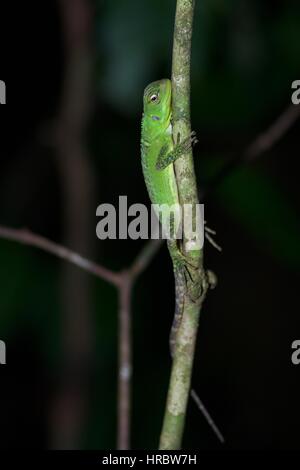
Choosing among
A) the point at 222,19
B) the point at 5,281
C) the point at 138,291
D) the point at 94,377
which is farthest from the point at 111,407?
the point at 222,19

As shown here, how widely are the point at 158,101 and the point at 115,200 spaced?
2035 mm

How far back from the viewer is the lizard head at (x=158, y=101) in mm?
1991

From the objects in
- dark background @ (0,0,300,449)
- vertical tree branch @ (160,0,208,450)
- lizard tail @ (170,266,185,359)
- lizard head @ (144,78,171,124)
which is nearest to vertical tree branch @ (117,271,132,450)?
lizard tail @ (170,266,185,359)

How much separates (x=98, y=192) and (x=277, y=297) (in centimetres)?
157

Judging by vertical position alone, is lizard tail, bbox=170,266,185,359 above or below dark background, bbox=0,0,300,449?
below

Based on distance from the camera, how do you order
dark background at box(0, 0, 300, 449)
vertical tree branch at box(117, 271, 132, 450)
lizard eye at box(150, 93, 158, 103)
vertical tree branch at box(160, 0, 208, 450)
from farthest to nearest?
dark background at box(0, 0, 300, 449) < lizard eye at box(150, 93, 158, 103) < vertical tree branch at box(117, 271, 132, 450) < vertical tree branch at box(160, 0, 208, 450)

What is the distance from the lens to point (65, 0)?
343 cm

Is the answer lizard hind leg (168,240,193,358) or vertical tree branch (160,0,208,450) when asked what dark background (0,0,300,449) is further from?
vertical tree branch (160,0,208,450)

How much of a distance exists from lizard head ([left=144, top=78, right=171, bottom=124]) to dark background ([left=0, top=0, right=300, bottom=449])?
112 centimetres

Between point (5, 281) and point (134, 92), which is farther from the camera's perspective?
point (5, 281)

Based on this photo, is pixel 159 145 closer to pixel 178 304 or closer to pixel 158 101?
pixel 158 101

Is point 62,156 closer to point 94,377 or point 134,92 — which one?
point 134,92

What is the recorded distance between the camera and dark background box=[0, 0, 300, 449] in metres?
3.29

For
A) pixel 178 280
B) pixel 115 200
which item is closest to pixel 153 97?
pixel 178 280
